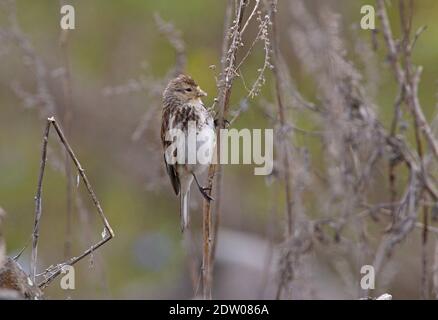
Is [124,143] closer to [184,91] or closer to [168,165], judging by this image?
[168,165]

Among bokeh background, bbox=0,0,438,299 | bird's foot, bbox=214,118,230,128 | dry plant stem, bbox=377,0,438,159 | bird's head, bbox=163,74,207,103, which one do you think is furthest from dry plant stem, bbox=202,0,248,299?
bokeh background, bbox=0,0,438,299

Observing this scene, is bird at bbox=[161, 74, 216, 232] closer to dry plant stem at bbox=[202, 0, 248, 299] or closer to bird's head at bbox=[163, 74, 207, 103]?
bird's head at bbox=[163, 74, 207, 103]

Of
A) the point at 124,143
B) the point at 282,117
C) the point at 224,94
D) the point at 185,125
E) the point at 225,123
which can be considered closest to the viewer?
the point at 224,94

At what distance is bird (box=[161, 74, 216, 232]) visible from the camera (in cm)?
398

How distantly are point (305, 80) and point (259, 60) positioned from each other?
56cm

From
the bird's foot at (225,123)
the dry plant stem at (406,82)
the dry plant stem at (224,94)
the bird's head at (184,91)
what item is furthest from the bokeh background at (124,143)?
the dry plant stem at (224,94)

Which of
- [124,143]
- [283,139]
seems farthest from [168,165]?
[124,143]

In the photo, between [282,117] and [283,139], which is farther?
[283,139]

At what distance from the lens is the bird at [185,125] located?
398 centimetres

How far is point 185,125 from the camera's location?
4.07 metres

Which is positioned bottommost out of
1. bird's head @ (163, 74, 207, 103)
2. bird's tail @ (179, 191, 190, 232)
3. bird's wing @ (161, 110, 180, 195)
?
bird's tail @ (179, 191, 190, 232)

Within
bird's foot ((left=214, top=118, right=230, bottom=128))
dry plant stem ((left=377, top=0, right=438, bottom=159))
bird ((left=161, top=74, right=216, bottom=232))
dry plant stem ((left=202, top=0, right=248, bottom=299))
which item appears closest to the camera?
dry plant stem ((left=202, top=0, right=248, bottom=299))

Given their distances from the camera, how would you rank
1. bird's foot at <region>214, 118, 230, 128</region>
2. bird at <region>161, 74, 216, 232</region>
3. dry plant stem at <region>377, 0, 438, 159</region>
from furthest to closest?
1. dry plant stem at <region>377, 0, 438, 159</region>
2. bird at <region>161, 74, 216, 232</region>
3. bird's foot at <region>214, 118, 230, 128</region>
